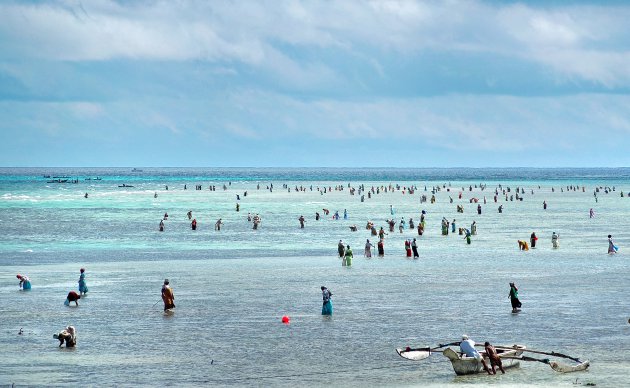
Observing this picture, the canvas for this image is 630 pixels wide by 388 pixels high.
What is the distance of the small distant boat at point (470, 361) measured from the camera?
90.0ft

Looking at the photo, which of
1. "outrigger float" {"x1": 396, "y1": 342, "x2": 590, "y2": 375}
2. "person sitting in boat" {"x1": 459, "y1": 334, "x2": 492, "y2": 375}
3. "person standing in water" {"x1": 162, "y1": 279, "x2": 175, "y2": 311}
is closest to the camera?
"outrigger float" {"x1": 396, "y1": 342, "x2": 590, "y2": 375}

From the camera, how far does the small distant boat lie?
27438 mm

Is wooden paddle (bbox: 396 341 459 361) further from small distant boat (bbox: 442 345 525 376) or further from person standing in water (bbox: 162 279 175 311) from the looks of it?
person standing in water (bbox: 162 279 175 311)

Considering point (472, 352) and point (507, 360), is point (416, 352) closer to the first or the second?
point (472, 352)

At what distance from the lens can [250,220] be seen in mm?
95812

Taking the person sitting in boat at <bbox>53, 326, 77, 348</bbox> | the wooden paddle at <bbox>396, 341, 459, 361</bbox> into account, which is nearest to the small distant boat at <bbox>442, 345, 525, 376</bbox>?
the wooden paddle at <bbox>396, 341, 459, 361</bbox>

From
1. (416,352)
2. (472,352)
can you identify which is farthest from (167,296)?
(472,352)

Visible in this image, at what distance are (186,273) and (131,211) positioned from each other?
67446 mm

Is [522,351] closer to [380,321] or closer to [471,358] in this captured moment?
[471,358]

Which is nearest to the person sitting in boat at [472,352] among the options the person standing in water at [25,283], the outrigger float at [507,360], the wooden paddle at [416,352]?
the outrigger float at [507,360]

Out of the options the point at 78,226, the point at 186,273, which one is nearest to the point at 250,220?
the point at 78,226

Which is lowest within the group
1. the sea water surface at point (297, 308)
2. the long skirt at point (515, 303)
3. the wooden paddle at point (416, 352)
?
the sea water surface at point (297, 308)

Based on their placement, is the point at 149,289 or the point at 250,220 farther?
the point at 250,220

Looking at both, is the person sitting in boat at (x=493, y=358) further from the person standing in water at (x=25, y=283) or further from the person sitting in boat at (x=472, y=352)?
the person standing in water at (x=25, y=283)
